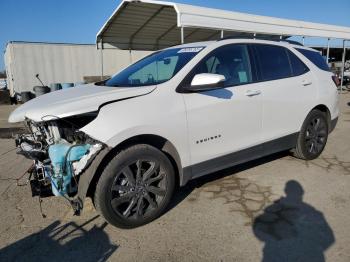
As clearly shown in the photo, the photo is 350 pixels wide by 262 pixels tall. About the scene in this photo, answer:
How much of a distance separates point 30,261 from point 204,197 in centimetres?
194

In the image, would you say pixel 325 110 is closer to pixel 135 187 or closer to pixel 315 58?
pixel 315 58

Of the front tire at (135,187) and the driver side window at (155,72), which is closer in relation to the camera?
the front tire at (135,187)

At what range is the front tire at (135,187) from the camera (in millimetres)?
2922

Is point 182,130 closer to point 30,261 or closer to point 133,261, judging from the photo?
point 133,261

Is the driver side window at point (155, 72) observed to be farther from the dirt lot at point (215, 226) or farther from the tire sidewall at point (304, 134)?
the tire sidewall at point (304, 134)

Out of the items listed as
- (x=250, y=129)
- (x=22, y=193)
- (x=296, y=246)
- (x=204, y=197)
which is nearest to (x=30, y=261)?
(x=22, y=193)

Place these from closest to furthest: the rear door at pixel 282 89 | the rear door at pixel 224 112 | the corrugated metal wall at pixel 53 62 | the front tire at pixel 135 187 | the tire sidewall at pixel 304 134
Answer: the front tire at pixel 135 187, the rear door at pixel 224 112, the rear door at pixel 282 89, the tire sidewall at pixel 304 134, the corrugated metal wall at pixel 53 62

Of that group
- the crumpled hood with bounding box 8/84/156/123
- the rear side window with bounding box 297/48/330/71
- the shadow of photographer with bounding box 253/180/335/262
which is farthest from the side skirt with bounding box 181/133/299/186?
the rear side window with bounding box 297/48/330/71

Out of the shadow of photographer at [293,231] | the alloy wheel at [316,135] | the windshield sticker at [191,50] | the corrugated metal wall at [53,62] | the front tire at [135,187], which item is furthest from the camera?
the corrugated metal wall at [53,62]

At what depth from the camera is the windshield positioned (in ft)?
11.5

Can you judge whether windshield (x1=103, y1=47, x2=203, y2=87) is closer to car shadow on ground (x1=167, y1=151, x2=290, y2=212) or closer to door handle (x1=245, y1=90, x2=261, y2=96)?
door handle (x1=245, y1=90, x2=261, y2=96)

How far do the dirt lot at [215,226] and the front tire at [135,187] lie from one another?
0.53ft

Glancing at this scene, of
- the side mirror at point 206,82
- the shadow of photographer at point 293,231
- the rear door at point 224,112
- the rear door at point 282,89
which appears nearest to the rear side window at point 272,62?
the rear door at point 282,89

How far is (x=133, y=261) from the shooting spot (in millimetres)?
2686
